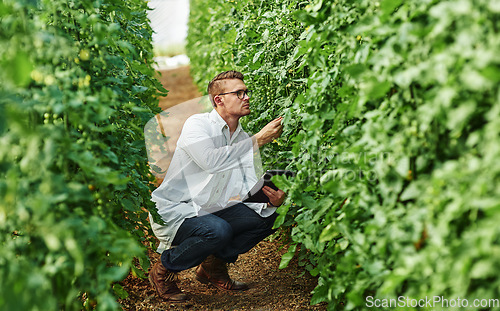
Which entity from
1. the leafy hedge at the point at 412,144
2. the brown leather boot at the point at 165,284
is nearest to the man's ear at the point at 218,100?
the leafy hedge at the point at 412,144

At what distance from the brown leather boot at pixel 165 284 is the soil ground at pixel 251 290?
4 centimetres

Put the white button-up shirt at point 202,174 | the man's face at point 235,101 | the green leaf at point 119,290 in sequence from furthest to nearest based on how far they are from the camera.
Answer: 1. the man's face at point 235,101
2. the white button-up shirt at point 202,174
3. the green leaf at point 119,290

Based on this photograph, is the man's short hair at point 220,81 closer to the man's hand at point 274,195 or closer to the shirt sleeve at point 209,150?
the shirt sleeve at point 209,150

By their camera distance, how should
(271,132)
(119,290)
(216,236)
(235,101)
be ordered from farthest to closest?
1. (235,101)
2. (271,132)
3. (216,236)
4. (119,290)

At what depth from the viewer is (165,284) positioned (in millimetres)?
2775

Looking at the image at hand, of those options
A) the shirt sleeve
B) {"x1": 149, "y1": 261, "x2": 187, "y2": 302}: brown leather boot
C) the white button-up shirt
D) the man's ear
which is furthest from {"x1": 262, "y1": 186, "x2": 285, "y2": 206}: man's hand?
{"x1": 149, "y1": 261, "x2": 187, "y2": 302}: brown leather boot

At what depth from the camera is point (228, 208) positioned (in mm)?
2967

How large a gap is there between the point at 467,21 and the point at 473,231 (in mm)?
544

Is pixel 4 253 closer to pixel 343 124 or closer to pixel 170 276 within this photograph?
pixel 343 124

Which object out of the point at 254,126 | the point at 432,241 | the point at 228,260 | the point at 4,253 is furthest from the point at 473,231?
the point at 254,126

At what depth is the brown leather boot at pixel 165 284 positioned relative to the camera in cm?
276

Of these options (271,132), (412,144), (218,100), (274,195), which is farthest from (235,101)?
(412,144)

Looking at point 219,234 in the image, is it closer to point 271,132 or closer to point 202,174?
point 202,174

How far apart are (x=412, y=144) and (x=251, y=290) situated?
1.81 meters
